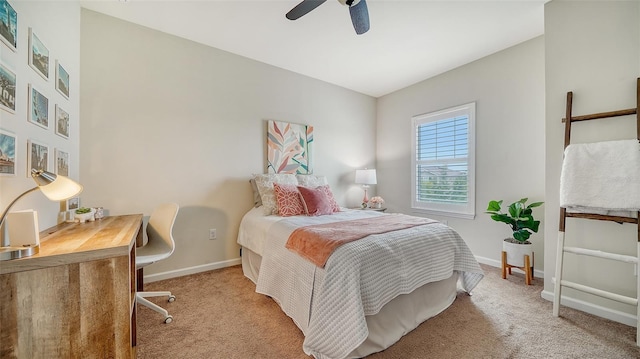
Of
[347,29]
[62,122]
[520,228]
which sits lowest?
[520,228]

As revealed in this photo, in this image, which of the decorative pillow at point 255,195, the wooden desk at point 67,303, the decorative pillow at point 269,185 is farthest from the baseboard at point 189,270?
the wooden desk at point 67,303

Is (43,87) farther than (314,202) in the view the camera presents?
No

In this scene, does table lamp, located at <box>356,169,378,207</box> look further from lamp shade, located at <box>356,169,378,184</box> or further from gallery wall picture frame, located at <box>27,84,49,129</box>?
gallery wall picture frame, located at <box>27,84,49,129</box>

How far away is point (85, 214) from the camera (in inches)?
72.1

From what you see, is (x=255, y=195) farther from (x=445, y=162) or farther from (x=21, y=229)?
(x=445, y=162)

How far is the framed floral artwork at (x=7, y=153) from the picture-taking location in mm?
1137

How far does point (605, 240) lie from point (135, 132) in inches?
167

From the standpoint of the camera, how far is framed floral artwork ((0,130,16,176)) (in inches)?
44.8

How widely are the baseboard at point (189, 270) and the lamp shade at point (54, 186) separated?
1.81 meters

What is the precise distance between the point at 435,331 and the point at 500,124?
2535 mm

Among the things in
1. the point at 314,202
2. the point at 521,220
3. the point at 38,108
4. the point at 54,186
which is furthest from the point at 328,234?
the point at 521,220

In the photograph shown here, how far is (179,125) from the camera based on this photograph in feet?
8.70

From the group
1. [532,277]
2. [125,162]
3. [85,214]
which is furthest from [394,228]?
[125,162]

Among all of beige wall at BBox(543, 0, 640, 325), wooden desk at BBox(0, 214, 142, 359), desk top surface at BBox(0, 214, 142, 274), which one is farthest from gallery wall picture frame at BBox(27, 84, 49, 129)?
beige wall at BBox(543, 0, 640, 325)
